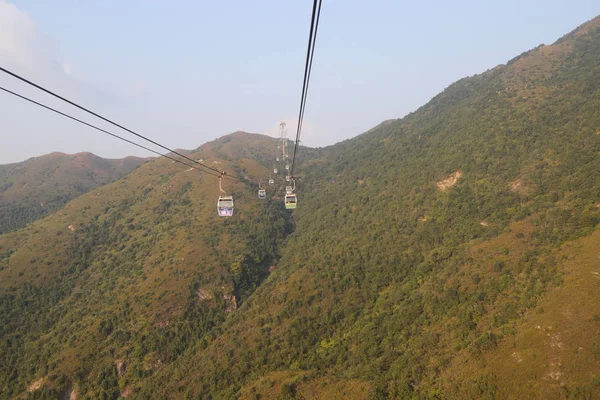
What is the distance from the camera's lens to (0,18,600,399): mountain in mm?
43469


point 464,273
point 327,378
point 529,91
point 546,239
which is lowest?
point 327,378

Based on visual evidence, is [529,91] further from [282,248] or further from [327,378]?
[327,378]

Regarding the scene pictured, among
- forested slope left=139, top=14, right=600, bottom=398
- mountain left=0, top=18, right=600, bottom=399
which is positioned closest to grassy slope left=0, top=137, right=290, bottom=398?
mountain left=0, top=18, right=600, bottom=399

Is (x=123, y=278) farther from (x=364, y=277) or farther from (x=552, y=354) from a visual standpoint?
(x=552, y=354)

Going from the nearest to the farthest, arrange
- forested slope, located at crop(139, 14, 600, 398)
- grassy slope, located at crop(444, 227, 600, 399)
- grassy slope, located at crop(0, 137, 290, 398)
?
grassy slope, located at crop(444, 227, 600, 399), forested slope, located at crop(139, 14, 600, 398), grassy slope, located at crop(0, 137, 290, 398)

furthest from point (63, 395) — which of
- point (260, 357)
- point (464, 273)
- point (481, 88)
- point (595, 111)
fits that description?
point (481, 88)

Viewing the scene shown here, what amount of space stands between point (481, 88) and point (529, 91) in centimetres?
3883

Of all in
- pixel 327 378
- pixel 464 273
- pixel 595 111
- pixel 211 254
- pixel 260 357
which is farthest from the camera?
pixel 211 254

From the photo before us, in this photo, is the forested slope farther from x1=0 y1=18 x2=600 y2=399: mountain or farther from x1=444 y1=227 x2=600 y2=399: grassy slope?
x1=0 y1=18 x2=600 y2=399: mountain

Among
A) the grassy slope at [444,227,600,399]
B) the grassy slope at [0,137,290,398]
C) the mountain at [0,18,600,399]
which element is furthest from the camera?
the grassy slope at [0,137,290,398]

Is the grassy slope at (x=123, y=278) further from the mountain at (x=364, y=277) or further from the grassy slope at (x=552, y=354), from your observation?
the grassy slope at (x=552, y=354)

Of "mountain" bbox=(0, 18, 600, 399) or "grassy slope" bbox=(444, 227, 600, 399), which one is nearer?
"grassy slope" bbox=(444, 227, 600, 399)

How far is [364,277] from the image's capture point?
258ft

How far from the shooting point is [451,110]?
147 meters
